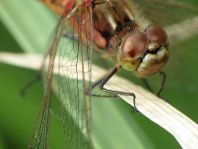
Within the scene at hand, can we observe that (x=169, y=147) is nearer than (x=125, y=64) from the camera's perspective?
No

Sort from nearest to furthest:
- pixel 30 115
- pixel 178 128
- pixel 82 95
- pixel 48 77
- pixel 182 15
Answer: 1. pixel 178 128
2. pixel 82 95
3. pixel 48 77
4. pixel 30 115
5. pixel 182 15

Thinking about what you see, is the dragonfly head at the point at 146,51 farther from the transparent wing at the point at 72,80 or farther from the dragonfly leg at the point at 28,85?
the dragonfly leg at the point at 28,85

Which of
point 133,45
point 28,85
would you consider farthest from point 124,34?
point 28,85

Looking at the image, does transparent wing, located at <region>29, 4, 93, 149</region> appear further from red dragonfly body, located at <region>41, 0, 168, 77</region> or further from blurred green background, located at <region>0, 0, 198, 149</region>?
blurred green background, located at <region>0, 0, 198, 149</region>

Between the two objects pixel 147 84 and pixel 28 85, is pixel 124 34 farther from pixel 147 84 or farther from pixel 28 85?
pixel 28 85

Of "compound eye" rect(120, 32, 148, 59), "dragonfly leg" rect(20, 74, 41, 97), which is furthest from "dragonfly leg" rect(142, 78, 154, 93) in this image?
"dragonfly leg" rect(20, 74, 41, 97)

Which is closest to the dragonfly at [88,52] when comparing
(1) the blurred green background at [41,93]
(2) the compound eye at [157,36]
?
(2) the compound eye at [157,36]

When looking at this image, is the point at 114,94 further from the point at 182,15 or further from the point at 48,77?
the point at 182,15

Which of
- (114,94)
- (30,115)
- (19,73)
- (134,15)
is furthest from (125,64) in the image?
A: (19,73)
